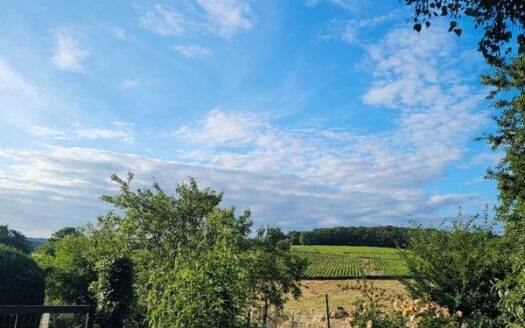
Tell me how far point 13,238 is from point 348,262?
4968 centimetres

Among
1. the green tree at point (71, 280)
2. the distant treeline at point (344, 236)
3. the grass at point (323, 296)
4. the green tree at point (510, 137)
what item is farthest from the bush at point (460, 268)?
the distant treeline at point (344, 236)

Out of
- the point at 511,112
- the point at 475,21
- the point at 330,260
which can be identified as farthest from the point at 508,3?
the point at 330,260

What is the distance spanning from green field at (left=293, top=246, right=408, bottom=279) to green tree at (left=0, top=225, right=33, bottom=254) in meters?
41.0

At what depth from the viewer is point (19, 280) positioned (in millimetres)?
14438

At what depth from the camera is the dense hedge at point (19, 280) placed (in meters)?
14.2

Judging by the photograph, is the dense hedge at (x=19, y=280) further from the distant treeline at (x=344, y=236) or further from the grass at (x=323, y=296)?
the distant treeline at (x=344, y=236)

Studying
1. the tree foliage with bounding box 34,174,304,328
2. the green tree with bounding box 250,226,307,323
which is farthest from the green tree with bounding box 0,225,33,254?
the green tree with bounding box 250,226,307,323

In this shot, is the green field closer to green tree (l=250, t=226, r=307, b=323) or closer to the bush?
green tree (l=250, t=226, r=307, b=323)

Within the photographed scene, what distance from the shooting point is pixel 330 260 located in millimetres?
73125

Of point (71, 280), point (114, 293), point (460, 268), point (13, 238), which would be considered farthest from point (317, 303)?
point (13, 238)

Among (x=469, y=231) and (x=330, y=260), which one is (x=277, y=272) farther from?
(x=330, y=260)

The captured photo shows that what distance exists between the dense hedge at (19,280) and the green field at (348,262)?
41.0m

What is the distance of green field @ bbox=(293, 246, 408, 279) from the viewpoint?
193 ft

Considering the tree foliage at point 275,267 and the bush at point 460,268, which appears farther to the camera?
the tree foliage at point 275,267
